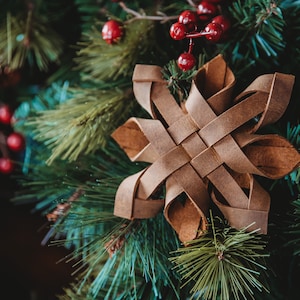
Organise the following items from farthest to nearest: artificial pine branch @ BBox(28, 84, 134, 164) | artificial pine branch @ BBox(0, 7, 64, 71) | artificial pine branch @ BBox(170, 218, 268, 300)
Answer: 1. artificial pine branch @ BBox(0, 7, 64, 71)
2. artificial pine branch @ BBox(28, 84, 134, 164)
3. artificial pine branch @ BBox(170, 218, 268, 300)

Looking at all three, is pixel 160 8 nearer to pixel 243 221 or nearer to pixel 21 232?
pixel 243 221

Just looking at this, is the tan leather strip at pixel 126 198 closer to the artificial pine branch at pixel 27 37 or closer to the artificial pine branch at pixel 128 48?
the artificial pine branch at pixel 128 48

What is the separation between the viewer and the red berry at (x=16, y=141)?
67 centimetres

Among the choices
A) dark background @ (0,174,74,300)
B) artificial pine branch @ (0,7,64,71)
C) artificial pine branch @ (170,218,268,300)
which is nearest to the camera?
artificial pine branch @ (170,218,268,300)

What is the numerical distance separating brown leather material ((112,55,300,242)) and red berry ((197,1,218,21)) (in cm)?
7

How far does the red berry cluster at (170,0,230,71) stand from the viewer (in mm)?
423

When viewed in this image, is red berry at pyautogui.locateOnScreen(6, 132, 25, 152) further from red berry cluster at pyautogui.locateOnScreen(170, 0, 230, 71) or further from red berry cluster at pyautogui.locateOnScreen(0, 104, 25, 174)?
red berry cluster at pyautogui.locateOnScreen(170, 0, 230, 71)

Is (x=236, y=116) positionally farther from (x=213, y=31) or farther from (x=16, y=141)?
(x=16, y=141)

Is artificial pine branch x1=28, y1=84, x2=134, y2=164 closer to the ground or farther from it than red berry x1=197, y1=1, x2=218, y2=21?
closer to the ground

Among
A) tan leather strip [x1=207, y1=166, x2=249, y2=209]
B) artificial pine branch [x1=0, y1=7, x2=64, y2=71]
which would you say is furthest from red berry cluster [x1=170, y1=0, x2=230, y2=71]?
artificial pine branch [x1=0, y1=7, x2=64, y2=71]

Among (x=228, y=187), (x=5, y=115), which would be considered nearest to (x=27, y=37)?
(x=5, y=115)

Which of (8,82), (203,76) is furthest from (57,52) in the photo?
(203,76)

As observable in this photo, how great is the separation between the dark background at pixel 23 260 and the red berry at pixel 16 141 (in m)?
0.13

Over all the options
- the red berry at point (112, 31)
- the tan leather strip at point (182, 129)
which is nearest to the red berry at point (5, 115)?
the red berry at point (112, 31)
